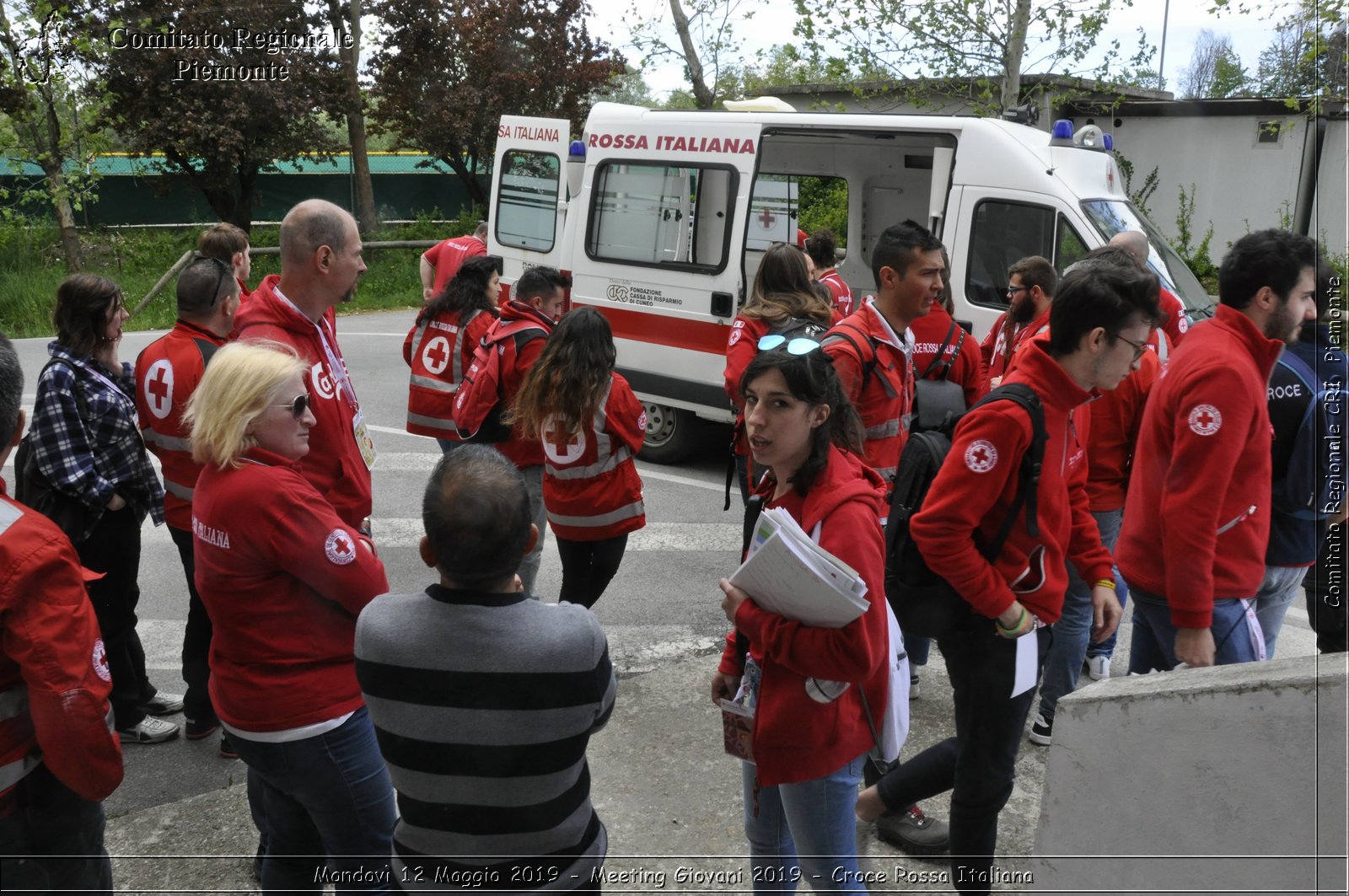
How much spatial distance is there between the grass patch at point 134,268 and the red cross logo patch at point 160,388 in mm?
11308

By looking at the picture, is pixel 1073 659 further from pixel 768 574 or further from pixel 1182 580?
pixel 768 574

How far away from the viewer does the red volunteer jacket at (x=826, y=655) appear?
8.40 feet

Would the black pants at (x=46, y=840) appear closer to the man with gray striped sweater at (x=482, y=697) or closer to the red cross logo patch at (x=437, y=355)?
the man with gray striped sweater at (x=482, y=697)

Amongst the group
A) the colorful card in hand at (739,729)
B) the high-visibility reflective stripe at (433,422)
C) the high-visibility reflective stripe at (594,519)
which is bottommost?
the colorful card in hand at (739,729)

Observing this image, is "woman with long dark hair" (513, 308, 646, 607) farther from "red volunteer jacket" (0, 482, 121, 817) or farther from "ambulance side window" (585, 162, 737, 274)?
"ambulance side window" (585, 162, 737, 274)

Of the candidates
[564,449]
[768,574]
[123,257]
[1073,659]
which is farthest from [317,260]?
[123,257]

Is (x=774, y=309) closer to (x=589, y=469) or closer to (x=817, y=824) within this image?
(x=589, y=469)

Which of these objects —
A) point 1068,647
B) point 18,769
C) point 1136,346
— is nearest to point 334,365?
point 18,769

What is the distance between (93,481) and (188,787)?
1232 mm

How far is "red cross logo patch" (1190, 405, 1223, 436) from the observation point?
9.99 ft

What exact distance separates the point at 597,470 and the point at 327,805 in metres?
2.06

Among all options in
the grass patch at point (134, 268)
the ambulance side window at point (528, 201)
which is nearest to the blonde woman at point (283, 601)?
the ambulance side window at point (528, 201)

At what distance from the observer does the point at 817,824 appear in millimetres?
2744

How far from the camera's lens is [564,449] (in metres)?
4.59
